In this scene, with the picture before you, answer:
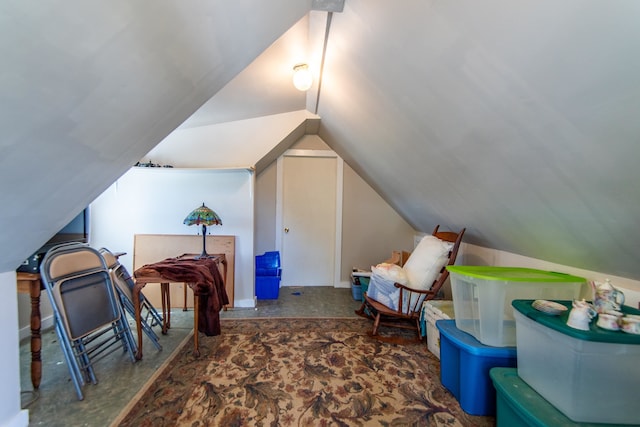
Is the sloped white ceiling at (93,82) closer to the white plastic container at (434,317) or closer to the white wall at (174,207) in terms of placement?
the white wall at (174,207)

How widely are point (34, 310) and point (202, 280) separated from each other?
1.04 meters

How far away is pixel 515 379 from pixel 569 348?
0.37 m

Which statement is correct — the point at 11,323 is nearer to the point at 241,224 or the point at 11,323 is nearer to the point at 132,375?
the point at 132,375

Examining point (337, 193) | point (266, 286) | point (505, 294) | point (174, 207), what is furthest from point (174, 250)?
point (505, 294)

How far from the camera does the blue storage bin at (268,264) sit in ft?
11.8

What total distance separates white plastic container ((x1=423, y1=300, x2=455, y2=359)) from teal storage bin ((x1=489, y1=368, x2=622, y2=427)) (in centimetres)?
73

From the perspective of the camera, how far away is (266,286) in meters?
3.55

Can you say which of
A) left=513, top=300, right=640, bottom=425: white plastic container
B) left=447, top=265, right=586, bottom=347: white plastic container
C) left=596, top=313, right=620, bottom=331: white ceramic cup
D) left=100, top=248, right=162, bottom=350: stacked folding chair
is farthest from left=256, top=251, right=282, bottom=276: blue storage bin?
left=596, top=313, right=620, bottom=331: white ceramic cup

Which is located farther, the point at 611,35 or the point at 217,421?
the point at 217,421

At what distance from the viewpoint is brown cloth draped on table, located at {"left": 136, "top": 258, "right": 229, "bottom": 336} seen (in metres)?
2.14

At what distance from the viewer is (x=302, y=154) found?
13.5ft

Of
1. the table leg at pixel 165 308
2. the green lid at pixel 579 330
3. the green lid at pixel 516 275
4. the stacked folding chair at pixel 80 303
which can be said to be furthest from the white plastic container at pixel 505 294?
the table leg at pixel 165 308

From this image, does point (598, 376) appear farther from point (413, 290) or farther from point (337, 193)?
point (337, 193)

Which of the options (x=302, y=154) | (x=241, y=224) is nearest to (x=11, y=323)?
(x=241, y=224)
